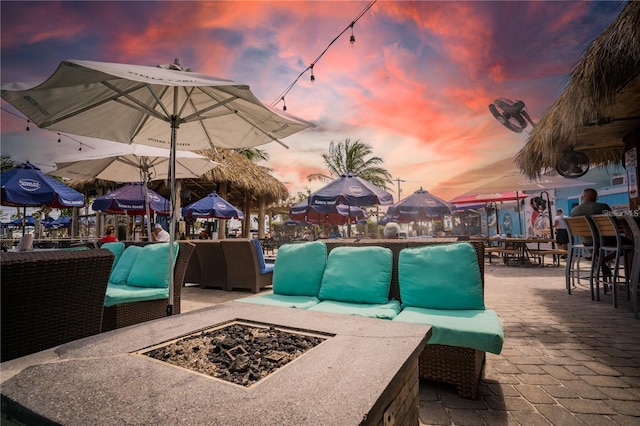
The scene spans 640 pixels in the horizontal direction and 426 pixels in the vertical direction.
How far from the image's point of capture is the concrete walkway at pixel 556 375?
1.65m

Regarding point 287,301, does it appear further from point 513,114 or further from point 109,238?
point 513,114

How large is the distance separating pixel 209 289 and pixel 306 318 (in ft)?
15.6

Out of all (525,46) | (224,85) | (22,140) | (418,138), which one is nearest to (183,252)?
(224,85)

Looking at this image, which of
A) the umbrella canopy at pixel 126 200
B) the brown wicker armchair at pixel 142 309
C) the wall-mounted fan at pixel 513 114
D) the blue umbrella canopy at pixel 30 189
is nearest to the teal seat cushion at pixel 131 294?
the brown wicker armchair at pixel 142 309

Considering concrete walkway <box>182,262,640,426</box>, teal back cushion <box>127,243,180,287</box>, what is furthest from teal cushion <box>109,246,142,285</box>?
concrete walkway <box>182,262,640,426</box>

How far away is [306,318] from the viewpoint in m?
1.65

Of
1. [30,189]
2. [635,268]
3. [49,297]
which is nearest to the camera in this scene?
[49,297]

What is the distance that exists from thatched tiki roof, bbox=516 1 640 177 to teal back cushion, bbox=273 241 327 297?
4119mm

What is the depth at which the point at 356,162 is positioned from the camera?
67.9 ft

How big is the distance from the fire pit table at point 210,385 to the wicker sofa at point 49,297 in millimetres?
586

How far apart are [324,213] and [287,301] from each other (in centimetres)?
707

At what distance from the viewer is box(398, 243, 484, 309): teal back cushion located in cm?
222

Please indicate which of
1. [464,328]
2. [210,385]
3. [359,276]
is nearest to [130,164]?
[359,276]

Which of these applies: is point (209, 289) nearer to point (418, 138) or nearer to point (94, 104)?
point (94, 104)
